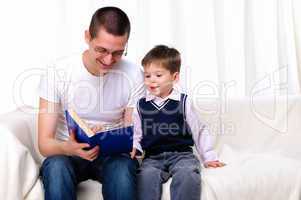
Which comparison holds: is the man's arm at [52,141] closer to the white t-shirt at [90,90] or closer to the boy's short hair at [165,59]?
the white t-shirt at [90,90]

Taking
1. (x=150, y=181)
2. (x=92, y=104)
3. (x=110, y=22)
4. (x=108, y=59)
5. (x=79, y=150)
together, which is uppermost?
(x=110, y=22)

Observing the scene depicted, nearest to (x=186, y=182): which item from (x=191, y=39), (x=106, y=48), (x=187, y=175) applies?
(x=187, y=175)

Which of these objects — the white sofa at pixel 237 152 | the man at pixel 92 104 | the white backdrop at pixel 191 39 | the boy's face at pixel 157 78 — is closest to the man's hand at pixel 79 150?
the man at pixel 92 104

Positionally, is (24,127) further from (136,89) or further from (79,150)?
(136,89)

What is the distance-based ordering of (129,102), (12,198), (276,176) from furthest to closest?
(129,102) → (276,176) → (12,198)

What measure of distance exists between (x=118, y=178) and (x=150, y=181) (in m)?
0.14

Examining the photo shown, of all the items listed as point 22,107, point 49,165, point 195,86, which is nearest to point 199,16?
point 195,86

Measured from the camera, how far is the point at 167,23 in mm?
2537

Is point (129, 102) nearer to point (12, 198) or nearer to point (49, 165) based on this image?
point (49, 165)

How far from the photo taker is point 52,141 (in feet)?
5.52

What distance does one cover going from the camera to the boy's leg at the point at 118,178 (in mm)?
1508

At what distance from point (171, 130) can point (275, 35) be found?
1.24 meters

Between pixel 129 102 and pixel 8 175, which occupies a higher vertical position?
pixel 129 102

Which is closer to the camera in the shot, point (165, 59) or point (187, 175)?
point (187, 175)
